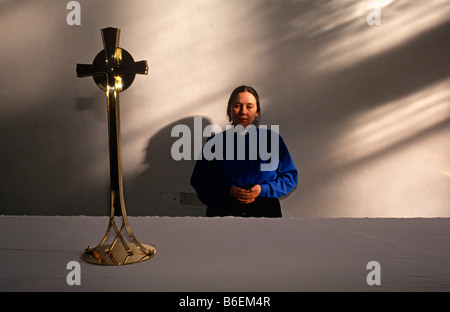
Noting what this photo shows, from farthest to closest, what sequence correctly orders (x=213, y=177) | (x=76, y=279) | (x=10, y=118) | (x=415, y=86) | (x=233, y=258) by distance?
1. (x=10, y=118)
2. (x=415, y=86)
3. (x=213, y=177)
4. (x=233, y=258)
5. (x=76, y=279)

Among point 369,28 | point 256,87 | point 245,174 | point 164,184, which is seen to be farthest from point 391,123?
point 164,184

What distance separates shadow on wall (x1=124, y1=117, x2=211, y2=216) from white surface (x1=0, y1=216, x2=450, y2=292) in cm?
150

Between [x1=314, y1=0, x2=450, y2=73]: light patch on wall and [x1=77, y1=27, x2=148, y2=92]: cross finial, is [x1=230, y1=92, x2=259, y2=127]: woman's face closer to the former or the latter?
[x1=314, y1=0, x2=450, y2=73]: light patch on wall

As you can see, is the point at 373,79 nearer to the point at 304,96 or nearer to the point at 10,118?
the point at 304,96

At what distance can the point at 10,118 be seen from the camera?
9.11 feet

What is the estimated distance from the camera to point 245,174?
2324 mm

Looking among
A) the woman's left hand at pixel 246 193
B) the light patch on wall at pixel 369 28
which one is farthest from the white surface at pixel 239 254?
the light patch on wall at pixel 369 28

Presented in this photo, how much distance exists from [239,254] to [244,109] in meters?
1.68

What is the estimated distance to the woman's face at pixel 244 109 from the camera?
7.98 feet

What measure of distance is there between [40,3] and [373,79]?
2392mm

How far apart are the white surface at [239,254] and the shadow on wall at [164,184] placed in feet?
4.93

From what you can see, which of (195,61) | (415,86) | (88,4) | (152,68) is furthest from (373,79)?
(88,4)

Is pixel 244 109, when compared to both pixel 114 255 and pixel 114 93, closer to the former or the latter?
pixel 114 93

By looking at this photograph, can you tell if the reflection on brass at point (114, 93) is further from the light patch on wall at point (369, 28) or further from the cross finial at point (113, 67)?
the light patch on wall at point (369, 28)
